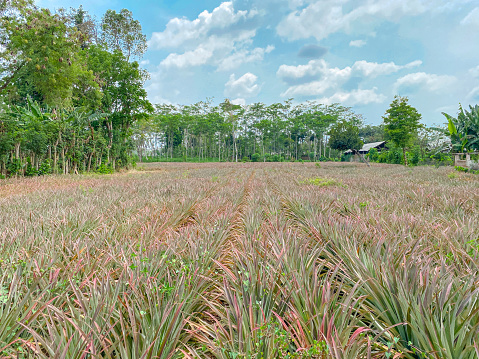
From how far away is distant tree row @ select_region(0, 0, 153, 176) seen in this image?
852 centimetres

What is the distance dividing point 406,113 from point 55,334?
23.0 meters

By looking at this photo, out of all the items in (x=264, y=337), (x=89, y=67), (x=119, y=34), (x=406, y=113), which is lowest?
(x=264, y=337)

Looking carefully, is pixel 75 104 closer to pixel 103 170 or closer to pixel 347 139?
pixel 103 170

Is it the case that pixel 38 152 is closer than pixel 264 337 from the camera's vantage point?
No

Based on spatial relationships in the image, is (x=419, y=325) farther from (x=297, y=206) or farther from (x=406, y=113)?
(x=406, y=113)

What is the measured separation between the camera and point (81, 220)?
2439mm

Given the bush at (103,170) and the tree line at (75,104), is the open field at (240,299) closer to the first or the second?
the tree line at (75,104)

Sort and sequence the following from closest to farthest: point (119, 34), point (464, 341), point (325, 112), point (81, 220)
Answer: point (464, 341) < point (81, 220) < point (119, 34) < point (325, 112)

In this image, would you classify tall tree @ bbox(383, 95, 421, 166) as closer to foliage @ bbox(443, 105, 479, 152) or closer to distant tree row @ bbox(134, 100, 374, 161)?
foliage @ bbox(443, 105, 479, 152)

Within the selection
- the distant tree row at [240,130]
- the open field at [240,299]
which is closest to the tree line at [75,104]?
the open field at [240,299]

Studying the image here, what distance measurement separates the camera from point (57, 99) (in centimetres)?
979

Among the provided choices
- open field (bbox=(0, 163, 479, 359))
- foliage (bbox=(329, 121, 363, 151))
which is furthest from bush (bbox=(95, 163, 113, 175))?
foliage (bbox=(329, 121, 363, 151))

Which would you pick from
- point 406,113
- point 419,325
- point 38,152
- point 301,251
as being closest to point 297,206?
point 301,251

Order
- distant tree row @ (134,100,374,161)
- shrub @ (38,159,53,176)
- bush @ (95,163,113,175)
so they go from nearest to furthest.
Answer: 1. shrub @ (38,159,53,176)
2. bush @ (95,163,113,175)
3. distant tree row @ (134,100,374,161)
